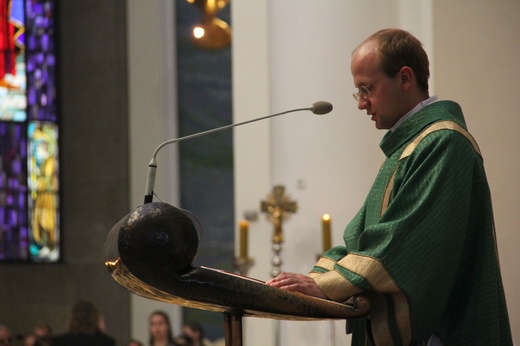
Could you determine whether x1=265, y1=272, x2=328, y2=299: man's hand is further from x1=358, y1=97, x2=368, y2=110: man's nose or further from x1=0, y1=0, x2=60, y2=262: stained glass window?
x1=0, y1=0, x2=60, y2=262: stained glass window

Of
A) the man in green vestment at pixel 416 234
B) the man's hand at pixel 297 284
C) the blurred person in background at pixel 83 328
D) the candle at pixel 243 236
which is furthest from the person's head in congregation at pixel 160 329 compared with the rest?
the man's hand at pixel 297 284

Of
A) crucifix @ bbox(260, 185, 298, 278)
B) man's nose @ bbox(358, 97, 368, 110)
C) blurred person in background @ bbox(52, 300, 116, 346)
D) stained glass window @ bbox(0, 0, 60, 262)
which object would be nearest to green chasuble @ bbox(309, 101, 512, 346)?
man's nose @ bbox(358, 97, 368, 110)

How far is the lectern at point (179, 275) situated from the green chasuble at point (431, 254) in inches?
7.4

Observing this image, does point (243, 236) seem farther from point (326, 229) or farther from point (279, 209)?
point (326, 229)

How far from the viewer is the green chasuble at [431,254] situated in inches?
121

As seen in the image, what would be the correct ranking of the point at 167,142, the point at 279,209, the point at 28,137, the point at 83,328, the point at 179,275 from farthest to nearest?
the point at 28,137 → the point at 83,328 → the point at 279,209 → the point at 167,142 → the point at 179,275

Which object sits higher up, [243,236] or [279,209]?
[279,209]

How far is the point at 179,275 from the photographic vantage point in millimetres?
2809

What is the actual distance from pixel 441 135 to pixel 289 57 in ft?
17.3

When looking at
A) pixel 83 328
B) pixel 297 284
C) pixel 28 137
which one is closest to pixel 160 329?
pixel 83 328

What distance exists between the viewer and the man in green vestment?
121 inches

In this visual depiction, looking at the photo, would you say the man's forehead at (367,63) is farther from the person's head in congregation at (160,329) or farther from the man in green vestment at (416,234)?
the person's head in congregation at (160,329)

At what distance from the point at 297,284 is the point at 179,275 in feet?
1.26

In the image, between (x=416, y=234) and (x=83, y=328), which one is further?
(x=83, y=328)
